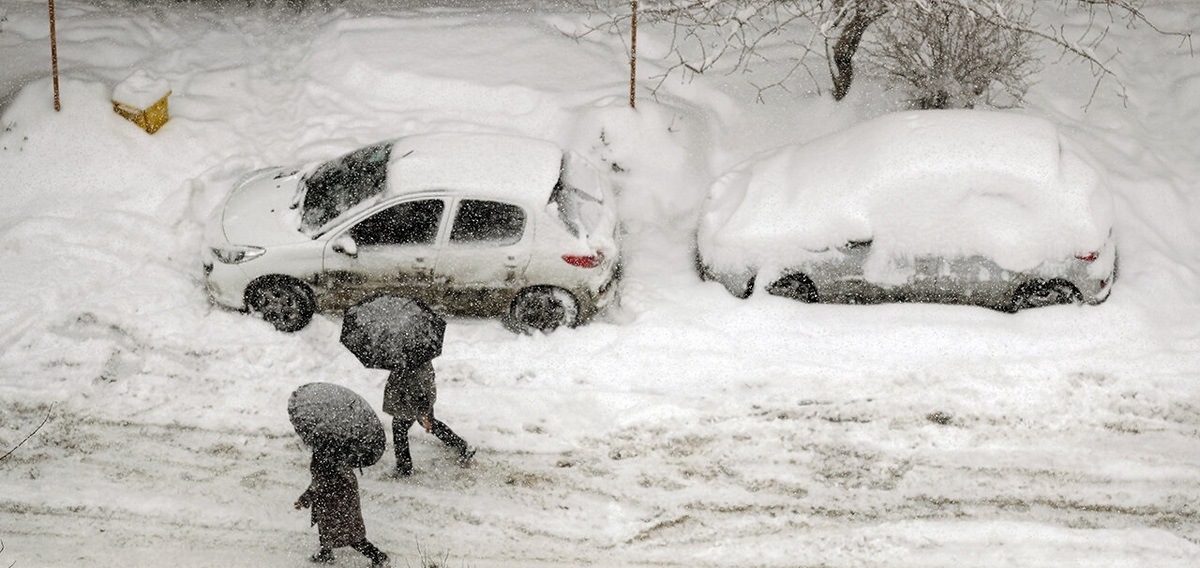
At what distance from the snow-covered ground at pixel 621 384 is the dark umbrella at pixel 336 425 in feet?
4.00

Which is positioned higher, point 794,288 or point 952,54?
point 952,54

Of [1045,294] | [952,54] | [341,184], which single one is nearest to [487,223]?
[341,184]

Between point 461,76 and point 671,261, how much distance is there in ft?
11.2

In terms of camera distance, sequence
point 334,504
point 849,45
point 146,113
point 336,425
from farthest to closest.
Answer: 1. point 146,113
2. point 849,45
3. point 334,504
4. point 336,425

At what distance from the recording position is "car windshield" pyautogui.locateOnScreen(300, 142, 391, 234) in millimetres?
8961

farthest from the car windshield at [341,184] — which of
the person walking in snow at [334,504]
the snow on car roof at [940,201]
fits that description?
the snow on car roof at [940,201]

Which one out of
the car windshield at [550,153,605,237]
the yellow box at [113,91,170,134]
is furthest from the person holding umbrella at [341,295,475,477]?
the yellow box at [113,91,170,134]

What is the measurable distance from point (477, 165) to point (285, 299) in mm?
1946

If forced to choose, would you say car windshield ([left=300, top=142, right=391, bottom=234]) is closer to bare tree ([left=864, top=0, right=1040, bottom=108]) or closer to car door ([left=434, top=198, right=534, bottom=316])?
car door ([left=434, top=198, right=534, bottom=316])

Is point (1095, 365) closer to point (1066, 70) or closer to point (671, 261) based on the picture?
point (671, 261)

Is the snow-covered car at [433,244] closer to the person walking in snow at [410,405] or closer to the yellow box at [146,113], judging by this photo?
the person walking in snow at [410,405]

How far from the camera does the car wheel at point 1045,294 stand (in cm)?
896

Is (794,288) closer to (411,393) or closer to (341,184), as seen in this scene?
(411,393)

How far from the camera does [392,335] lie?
704 cm
